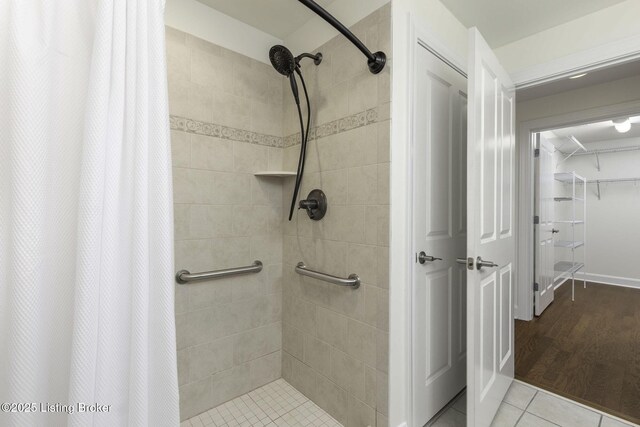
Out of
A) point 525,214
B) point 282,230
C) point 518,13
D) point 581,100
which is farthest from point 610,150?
point 282,230

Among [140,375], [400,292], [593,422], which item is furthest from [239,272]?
[593,422]

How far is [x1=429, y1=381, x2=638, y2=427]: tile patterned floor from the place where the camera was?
154 centimetres

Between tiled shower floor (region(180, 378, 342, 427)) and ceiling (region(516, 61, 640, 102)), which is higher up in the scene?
ceiling (region(516, 61, 640, 102))

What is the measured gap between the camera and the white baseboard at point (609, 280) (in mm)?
4291

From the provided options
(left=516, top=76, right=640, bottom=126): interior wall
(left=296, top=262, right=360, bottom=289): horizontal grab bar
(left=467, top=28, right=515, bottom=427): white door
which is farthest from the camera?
(left=516, top=76, right=640, bottom=126): interior wall

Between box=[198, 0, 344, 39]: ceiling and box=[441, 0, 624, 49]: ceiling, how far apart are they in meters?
0.79

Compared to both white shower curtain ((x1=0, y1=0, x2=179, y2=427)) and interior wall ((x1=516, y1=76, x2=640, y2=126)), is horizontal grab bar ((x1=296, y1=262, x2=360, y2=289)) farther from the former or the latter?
interior wall ((x1=516, y1=76, x2=640, y2=126))

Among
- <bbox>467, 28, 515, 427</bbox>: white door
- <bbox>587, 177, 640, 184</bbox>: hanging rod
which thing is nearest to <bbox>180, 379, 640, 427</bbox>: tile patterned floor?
<bbox>467, 28, 515, 427</bbox>: white door

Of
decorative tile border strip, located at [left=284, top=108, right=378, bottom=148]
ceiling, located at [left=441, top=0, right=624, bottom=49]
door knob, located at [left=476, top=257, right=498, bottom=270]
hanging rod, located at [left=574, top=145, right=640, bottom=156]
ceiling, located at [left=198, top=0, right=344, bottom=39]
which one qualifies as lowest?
door knob, located at [left=476, top=257, right=498, bottom=270]

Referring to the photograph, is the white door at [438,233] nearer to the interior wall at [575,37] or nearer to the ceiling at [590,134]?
the interior wall at [575,37]

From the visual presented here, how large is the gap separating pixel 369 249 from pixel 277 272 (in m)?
0.79

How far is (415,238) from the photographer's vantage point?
4.65 ft

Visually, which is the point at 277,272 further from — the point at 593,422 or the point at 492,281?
the point at 593,422

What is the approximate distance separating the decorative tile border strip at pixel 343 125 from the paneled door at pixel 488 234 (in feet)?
1.45
